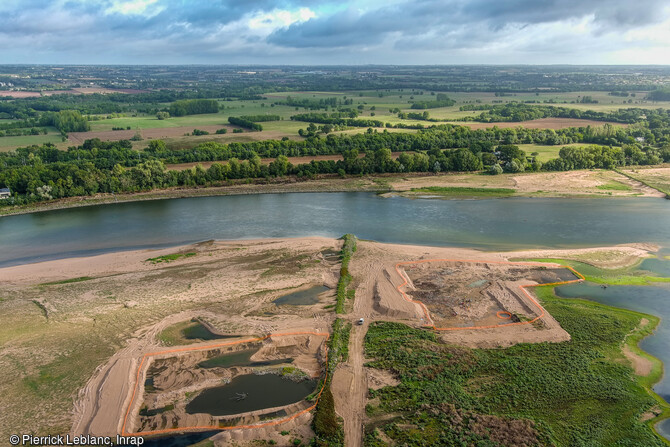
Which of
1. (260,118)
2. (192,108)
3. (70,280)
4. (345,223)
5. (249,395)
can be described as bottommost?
(249,395)

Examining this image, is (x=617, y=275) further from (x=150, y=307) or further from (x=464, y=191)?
(x=150, y=307)

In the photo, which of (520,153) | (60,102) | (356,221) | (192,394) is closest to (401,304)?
(192,394)

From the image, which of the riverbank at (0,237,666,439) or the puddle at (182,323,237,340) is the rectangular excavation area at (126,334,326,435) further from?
the puddle at (182,323,237,340)

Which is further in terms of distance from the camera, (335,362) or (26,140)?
(26,140)

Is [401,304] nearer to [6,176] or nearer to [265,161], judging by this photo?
[265,161]

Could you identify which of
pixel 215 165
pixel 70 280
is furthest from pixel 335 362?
pixel 215 165

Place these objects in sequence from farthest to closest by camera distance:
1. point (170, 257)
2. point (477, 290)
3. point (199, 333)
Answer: point (170, 257) < point (477, 290) < point (199, 333)

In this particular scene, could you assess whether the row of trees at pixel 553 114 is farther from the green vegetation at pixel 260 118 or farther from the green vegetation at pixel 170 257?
the green vegetation at pixel 170 257
